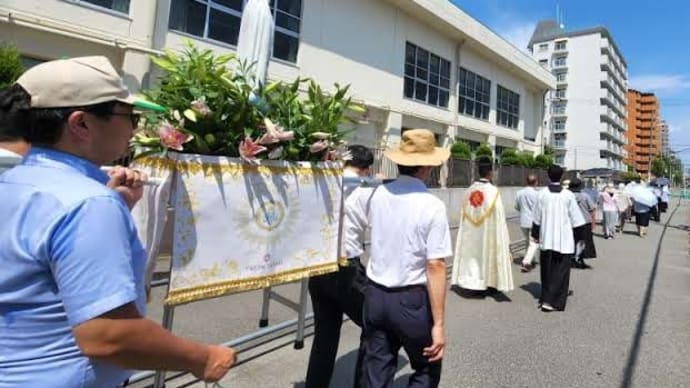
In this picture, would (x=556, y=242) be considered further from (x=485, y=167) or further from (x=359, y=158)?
(x=359, y=158)

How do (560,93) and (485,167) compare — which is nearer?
(485,167)

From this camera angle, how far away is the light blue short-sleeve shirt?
3.40ft

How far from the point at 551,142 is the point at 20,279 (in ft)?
238

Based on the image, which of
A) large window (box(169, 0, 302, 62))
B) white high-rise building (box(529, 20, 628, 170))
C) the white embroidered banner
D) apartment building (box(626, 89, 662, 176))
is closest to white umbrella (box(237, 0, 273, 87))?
the white embroidered banner

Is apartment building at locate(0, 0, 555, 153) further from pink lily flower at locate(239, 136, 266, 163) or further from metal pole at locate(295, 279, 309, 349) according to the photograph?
pink lily flower at locate(239, 136, 266, 163)

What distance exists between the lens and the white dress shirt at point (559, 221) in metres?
5.51

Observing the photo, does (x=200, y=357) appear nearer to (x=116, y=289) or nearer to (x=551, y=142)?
(x=116, y=289)

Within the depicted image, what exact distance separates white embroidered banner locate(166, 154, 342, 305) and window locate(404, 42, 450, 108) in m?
16.5

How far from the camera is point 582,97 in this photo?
64250 millimetres

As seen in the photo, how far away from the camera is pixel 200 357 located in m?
1.26

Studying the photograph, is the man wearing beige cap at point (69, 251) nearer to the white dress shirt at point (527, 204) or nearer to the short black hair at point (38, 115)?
the short black hair at point (38, 115)

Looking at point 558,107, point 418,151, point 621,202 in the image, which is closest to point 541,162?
point 621,202

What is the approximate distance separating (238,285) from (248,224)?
0.36m

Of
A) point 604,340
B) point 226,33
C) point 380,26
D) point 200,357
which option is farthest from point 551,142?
point 200,357
